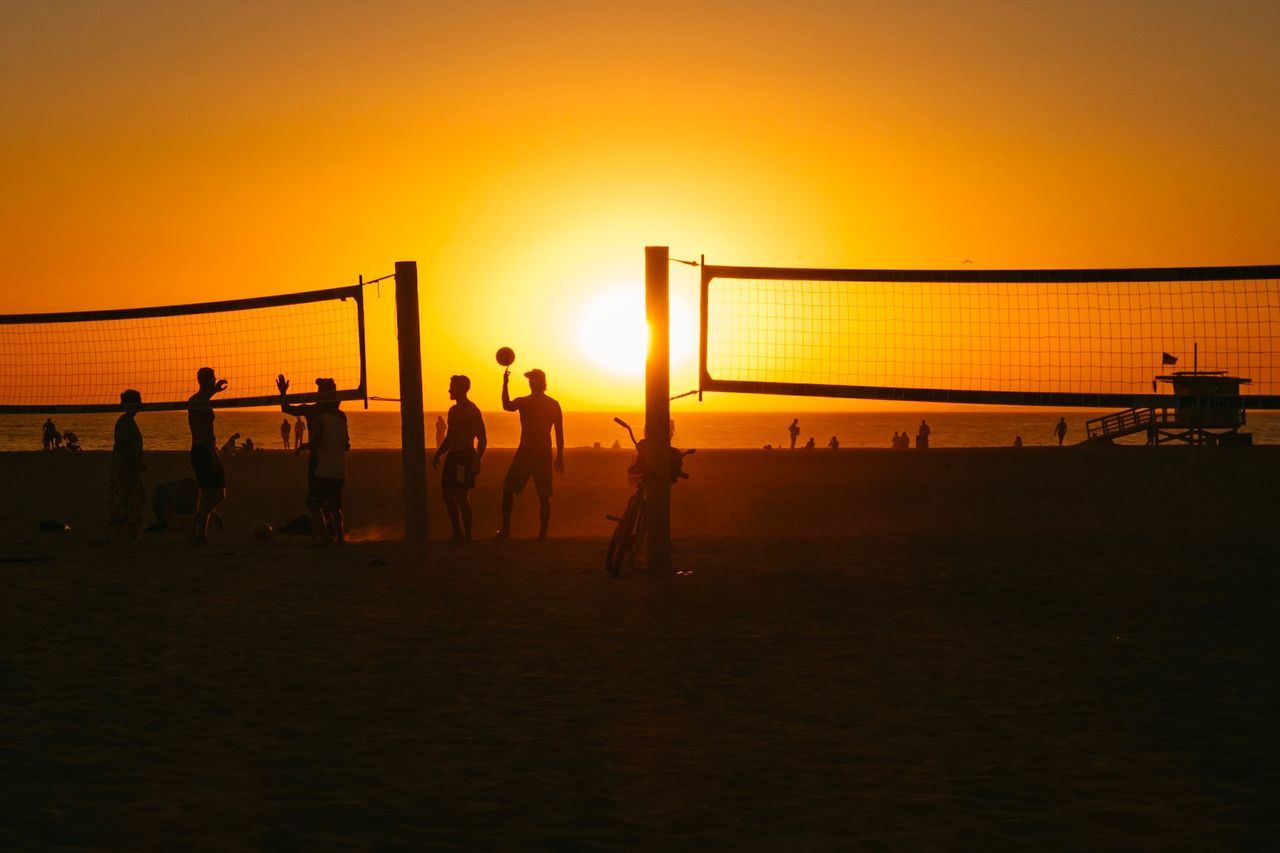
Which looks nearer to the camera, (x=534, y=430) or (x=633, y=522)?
(x=633, y=522)

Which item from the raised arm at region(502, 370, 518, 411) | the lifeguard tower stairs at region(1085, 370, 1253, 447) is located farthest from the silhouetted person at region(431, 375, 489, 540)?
the lifeguard tower stairs at region(1085, 370, 1253, 447)

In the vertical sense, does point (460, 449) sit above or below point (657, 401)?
below

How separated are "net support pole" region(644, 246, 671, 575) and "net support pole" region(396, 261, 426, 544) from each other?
2285 millimetres

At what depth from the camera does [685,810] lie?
4.20 meters

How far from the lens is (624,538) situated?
394 inches

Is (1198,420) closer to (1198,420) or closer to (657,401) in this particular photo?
(1198,420)

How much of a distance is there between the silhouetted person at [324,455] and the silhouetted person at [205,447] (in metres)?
0.71

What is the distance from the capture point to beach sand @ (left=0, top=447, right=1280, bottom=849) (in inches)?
161

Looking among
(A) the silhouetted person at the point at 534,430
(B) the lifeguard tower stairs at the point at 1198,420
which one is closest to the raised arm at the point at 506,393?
(A) the silhouetted person at the point at 534,430

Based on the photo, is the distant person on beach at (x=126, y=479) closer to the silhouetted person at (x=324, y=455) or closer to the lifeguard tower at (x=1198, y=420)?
the silhouetted person at (x=324, y=455)

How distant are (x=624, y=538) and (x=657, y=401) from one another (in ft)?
3.51

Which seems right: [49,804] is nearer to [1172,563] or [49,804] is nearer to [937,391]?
[937,391]

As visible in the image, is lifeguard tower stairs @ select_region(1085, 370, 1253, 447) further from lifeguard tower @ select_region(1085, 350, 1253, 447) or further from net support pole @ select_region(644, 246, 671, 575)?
net support pole @ select_region(644, 246, 671, 575)

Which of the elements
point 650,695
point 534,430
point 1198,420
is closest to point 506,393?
point 534,430
